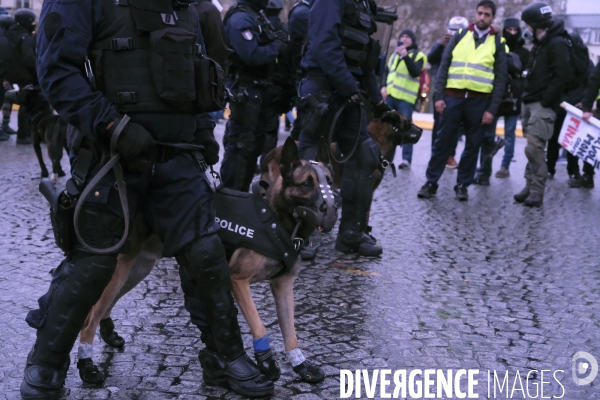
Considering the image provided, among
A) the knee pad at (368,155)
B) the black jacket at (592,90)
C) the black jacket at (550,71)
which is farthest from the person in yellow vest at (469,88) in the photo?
the knee pad at (368,155)

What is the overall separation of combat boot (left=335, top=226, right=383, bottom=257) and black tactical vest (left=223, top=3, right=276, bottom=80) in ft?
6.05

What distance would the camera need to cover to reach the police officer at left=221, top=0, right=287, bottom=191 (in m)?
7.08

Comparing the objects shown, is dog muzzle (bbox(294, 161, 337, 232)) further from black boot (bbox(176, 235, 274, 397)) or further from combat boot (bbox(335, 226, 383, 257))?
combat boot (bbox(335, 226, 383, 257))

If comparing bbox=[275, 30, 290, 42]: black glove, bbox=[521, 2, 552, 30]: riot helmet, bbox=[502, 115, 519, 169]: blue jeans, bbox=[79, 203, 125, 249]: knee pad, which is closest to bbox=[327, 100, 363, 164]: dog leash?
bbox=[275, 30, 290, 42]: black glove

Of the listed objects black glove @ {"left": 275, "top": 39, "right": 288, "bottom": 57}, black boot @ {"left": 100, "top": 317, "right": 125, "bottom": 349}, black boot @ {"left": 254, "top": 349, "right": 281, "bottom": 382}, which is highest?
black glove @ {"left": 275, "top": 39, "right": 288, "bottom": 57}

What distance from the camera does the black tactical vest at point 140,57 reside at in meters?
3.17

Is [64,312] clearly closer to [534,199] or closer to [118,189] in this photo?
[118,189]

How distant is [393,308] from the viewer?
4988 mm

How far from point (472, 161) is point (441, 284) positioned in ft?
13.5

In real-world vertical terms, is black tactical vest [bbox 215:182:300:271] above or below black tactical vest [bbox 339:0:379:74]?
below

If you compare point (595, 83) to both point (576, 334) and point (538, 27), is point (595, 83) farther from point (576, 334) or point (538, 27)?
point (576, 334)

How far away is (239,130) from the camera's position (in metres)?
7.32

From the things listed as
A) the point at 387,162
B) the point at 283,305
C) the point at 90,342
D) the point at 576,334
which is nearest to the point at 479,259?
the point at 387,162

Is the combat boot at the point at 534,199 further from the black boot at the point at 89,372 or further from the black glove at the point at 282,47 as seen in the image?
the black boot at the point at 89,372
